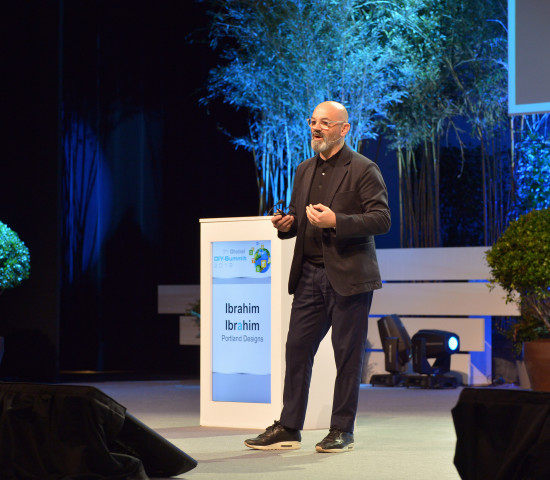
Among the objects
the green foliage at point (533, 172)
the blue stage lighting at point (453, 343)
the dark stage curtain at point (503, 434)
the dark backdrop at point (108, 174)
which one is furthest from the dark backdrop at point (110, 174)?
the dark stage curtain at point (503, 434)

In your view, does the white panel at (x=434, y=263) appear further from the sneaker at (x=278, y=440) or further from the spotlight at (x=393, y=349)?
the sneaker at (x=278, y=440)

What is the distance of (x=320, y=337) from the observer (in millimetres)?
3545

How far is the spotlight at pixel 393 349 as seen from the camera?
22.3 ft

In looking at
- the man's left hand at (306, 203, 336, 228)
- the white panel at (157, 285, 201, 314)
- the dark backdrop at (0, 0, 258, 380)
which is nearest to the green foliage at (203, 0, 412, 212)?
the dark backdrop at (0, 0, 258, 380)

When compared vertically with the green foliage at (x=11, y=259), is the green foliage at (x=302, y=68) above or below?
above

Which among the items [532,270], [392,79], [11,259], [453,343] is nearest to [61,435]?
[532,270]

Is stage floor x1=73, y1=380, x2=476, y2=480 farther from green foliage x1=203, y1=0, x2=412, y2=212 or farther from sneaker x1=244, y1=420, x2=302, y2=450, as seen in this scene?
green foliage x1=203, y1=0, x2=412, y2=212

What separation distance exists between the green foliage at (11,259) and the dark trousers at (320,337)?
11.9ft

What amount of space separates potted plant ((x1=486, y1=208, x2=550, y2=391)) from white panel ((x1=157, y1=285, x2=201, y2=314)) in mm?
3011

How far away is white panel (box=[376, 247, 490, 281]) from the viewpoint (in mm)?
7129

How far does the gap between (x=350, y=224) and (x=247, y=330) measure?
1.14 m

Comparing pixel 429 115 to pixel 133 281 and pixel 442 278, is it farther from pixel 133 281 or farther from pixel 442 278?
pixel 133 281

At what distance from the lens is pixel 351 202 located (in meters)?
3.46

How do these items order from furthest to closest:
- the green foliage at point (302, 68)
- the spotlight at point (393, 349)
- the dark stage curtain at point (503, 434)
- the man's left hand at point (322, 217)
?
the green foliage at point (302, 68), the spotlight at point (393, 349), the man's left hand at point (322, 217), the dark stage curtain at point (503, 434)
